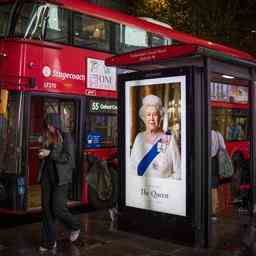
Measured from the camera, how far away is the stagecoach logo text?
8922mm

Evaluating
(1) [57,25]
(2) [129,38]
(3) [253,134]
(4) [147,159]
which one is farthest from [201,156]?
(2) [129,38]

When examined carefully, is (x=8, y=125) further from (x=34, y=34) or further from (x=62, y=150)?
(x=62, y=150)

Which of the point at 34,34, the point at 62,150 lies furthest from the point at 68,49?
the point at 62,150

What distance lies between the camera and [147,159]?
7.16m

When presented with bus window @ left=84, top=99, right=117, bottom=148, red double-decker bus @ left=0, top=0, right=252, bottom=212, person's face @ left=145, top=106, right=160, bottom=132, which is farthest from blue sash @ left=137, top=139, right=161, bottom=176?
bus window @ left=84, top=99, right=117, bottom=148

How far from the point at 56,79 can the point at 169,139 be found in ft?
10.2

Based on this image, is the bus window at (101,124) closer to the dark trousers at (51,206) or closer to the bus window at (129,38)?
the bus window at (129,38)

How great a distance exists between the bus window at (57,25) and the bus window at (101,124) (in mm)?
1415

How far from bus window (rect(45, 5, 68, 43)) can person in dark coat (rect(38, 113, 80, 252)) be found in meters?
2.98

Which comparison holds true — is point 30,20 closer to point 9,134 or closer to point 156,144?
point 9,134

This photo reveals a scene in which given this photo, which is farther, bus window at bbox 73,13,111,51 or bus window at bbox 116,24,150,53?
bus window at bbox 116,24,150,53

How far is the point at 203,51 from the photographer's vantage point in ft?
20.9

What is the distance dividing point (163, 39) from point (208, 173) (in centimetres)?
644

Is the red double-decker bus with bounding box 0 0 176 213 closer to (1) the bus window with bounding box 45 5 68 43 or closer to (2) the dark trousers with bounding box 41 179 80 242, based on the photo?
(1) the bus window with bounding box 45 5 68 43
